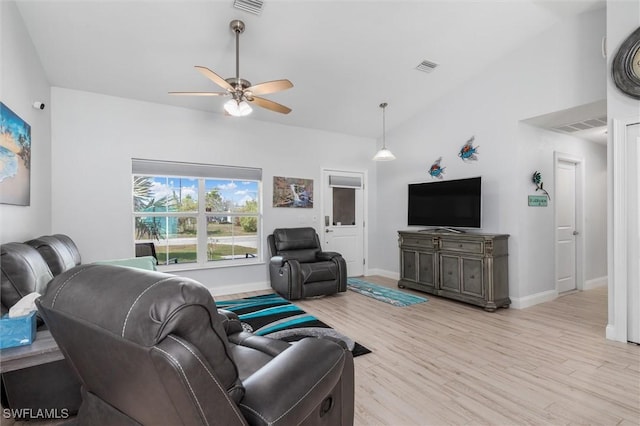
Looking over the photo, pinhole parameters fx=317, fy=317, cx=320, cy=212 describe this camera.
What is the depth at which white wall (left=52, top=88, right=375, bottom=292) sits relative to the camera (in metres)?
3.83

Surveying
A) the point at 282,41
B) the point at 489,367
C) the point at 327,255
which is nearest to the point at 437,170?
the point at 327,255

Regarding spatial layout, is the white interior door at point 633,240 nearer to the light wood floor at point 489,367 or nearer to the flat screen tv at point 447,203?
the light wood floor at point 489,367

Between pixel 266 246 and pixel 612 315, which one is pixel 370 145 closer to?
pixel 266 246

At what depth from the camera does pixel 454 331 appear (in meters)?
3.27

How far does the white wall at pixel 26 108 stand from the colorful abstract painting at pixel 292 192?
113 inches

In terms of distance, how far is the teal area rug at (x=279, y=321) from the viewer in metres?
3.00

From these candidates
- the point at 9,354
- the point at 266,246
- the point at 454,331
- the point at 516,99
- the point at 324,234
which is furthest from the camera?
the point at 324,234

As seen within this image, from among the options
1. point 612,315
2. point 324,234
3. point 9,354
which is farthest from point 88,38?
point 612,315

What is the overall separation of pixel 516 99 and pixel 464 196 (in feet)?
4.51

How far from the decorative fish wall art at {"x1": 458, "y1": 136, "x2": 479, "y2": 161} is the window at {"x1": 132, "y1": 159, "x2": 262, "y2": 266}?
314 centimetres

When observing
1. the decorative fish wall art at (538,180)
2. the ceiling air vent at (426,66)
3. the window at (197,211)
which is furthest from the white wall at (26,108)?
the decorative fish wall art at (538,180)

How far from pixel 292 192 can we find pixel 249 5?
9.70 ft

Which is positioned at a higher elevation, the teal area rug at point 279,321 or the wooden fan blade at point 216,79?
the wooden fan blade at point 216,79

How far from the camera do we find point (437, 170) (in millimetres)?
5086
